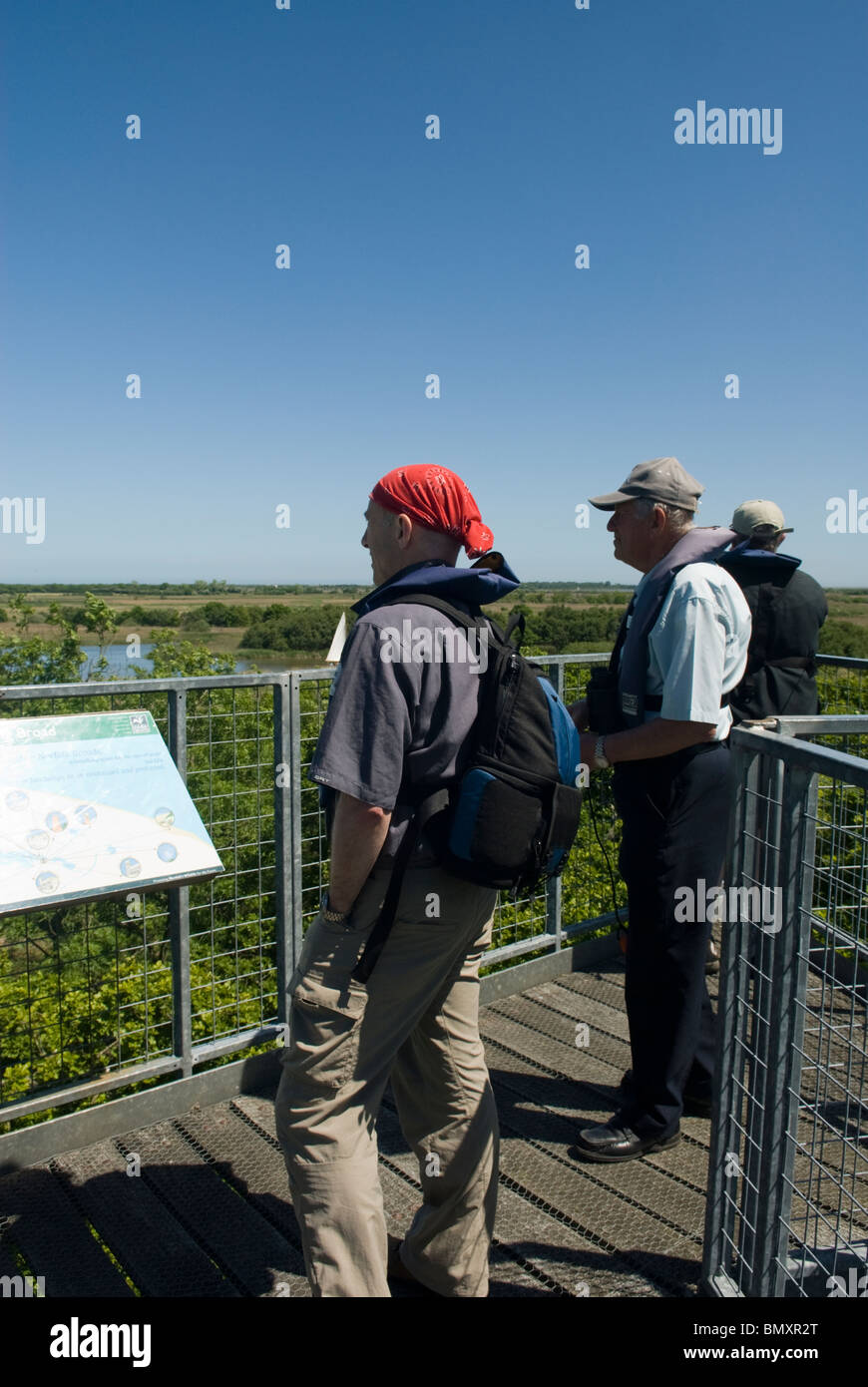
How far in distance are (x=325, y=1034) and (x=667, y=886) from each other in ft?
4.73

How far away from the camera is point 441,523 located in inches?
93.1

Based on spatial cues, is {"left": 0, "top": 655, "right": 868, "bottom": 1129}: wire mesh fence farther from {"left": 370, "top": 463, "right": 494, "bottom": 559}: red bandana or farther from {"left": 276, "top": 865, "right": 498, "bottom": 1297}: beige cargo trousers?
{"left": 370, "top": 463, "right": 494, "bottom": 559}: red bandana

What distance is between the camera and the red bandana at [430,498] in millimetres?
2354

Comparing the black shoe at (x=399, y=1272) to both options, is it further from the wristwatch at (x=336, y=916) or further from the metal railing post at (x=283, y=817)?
the metal railing post at (x=283, y=817)

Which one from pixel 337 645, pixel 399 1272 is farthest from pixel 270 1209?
pixel 337 645

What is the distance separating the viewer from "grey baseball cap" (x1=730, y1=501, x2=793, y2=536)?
209 inches

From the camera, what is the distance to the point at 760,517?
5.34 meters

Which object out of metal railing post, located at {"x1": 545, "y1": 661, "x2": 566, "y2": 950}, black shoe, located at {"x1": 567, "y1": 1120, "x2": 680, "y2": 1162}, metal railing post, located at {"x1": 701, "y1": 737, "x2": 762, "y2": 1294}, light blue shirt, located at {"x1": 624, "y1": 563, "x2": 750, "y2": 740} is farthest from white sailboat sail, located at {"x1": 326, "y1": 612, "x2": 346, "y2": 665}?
metal railing post, located at {"x1": 545, "y1": 661, "x2": 566, "y2": 950}

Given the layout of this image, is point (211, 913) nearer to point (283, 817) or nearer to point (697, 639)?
point (283, 817)

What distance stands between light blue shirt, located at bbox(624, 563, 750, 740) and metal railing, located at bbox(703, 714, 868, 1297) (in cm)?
60
